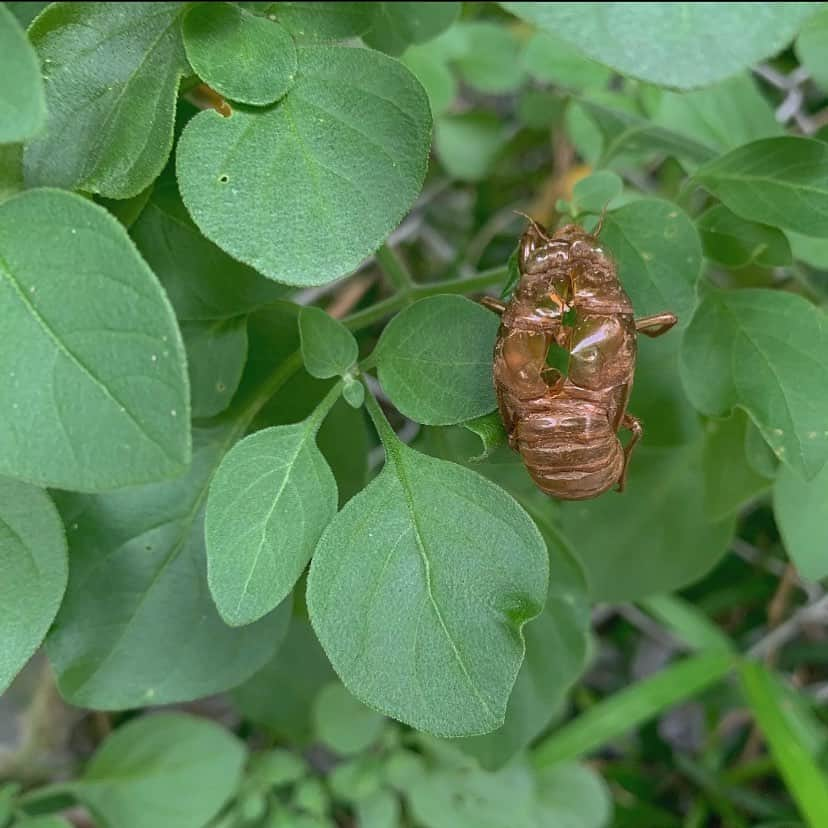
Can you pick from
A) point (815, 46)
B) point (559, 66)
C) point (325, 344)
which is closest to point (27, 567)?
point (325, 344)

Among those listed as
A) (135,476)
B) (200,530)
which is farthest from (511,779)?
(135,476)

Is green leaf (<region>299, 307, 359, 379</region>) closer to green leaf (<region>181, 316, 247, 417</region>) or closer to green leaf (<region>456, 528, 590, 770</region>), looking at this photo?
green leaf (<region>181, 316, 247, 417</region>)

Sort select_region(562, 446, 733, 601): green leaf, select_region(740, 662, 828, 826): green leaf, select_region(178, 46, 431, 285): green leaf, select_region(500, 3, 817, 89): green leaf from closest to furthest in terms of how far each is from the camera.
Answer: select_region(500, 3, 817, 89): green leaf
select_region(178, 46, 431, 285): green leaf
select_region(562, 446, 733, 601): green leaf
select_region(740, 662, 828, 826): green leaf

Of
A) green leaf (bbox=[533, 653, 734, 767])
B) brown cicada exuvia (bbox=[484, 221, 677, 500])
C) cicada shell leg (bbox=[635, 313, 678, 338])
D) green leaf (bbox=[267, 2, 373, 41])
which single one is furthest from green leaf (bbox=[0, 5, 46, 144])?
green leaf (bbox=[533, 653, 734, 767])

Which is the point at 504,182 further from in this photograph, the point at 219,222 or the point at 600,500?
the point at 219,222

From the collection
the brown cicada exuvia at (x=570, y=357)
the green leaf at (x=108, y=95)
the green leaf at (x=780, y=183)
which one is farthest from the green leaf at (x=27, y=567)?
the green leaf at (x=780, y=183)

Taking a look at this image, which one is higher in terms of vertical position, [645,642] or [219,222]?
[219,222]
